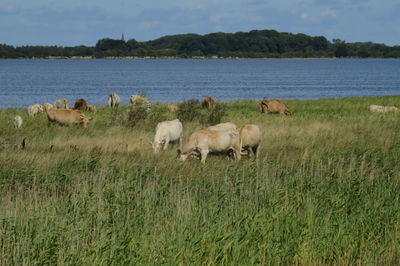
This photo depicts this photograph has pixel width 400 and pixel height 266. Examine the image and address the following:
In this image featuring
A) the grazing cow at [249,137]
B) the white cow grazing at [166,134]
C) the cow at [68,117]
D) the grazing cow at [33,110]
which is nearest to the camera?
the grazing cow at [249,137]

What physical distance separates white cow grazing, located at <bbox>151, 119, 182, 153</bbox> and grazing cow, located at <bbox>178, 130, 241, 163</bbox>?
177 centimetres

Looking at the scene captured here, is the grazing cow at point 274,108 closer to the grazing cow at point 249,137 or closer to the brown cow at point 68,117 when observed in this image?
the brown cow at point 68,117

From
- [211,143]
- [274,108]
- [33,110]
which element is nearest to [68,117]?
[33,110]

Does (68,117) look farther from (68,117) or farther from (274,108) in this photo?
(274,108)

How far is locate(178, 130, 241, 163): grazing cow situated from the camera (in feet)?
63.2

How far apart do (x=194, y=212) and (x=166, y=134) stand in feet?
31.8

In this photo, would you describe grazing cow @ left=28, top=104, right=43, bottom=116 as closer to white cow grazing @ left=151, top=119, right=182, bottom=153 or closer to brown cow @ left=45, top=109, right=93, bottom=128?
brown cow @ left=45, top=109, right=93, bottom=128

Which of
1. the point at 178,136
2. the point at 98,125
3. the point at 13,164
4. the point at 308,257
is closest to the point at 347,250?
the point at 308,257

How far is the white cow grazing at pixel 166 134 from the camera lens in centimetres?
2138

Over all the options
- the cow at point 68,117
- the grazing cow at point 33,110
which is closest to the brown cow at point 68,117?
the cow at point 68,117

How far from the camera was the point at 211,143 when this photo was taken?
19.4m

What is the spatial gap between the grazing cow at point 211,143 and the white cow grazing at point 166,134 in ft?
5.79

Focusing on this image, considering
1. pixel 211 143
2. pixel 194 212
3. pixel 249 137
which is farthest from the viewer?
pixel 249 137

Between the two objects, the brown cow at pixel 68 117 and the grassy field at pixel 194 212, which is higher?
the grassy field at pixel 194 212
